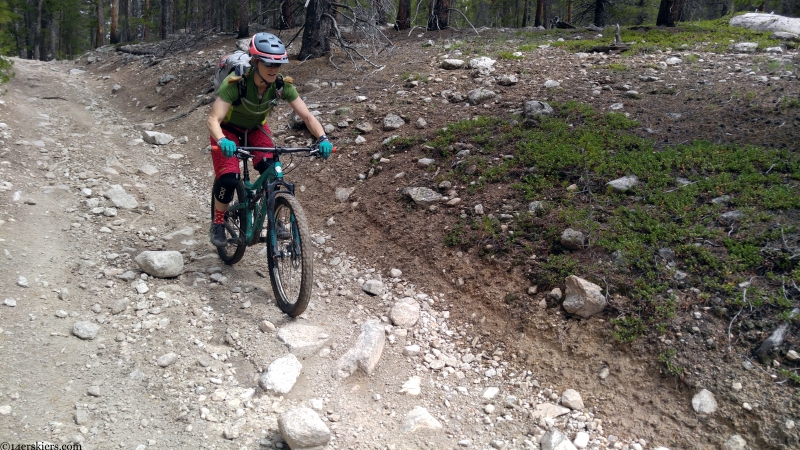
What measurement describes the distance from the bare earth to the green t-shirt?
154 centimetres

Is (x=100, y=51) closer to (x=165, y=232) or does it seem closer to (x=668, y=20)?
(x=165, y=232)

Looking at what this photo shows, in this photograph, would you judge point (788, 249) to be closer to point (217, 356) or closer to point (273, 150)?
point (273, 150)

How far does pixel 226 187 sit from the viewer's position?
4.77 m

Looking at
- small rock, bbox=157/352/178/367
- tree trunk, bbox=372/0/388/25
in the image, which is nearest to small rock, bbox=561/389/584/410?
small rock, bbox=157/352/178/367

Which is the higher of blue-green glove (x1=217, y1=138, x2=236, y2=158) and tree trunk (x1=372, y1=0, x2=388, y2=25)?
tree trunk (x1=372, y1=0, x2=388, y2=25)

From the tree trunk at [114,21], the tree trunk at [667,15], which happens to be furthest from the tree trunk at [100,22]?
the tree trunk at [667,15]

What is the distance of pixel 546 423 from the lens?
3.43 m

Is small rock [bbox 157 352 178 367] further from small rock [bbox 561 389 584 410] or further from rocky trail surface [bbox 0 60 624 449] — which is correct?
small rock [bbox 561 389 584 410]

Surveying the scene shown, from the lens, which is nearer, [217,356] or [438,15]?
[217,356]

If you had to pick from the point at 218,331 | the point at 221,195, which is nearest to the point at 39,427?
the point at 218,331

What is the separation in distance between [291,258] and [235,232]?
36.3 inches

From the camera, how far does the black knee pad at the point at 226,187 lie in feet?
15.4

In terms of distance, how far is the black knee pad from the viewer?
4699mm

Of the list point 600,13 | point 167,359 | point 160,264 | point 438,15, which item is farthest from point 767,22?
point 167,359
